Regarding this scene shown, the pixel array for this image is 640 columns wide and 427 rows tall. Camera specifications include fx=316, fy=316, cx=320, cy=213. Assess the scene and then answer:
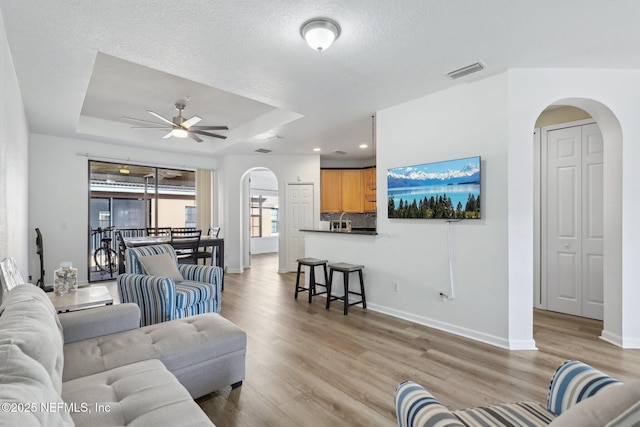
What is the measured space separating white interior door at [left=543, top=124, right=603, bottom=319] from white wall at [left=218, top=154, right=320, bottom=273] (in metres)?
4.28

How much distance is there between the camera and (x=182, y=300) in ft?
10.2

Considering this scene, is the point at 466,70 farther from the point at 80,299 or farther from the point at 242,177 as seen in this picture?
the point at 242,177

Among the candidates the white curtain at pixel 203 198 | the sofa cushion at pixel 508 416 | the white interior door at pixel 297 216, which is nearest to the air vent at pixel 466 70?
the sofa cushion at pixel 508 416

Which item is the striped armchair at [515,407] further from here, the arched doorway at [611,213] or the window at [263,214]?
the window at [263,214]

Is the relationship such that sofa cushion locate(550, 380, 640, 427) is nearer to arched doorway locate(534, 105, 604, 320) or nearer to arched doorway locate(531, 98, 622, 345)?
arched doorway locate(531, 98, 622, 345)

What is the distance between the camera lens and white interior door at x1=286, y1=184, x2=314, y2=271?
696cm

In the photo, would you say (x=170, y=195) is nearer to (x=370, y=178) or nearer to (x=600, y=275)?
(x=370, y=178)

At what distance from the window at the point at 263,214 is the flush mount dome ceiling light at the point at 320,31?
830cm

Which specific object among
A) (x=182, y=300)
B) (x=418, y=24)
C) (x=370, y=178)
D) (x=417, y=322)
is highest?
(x=418, y=24)

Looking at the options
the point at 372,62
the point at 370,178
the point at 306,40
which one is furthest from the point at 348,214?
the point at 306,40

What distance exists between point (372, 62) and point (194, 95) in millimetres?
2623

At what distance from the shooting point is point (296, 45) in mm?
2545

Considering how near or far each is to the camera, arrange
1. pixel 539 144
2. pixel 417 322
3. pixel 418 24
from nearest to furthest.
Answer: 1. pixel 418 24
2. pixel 417 322
3. pixel 539 144

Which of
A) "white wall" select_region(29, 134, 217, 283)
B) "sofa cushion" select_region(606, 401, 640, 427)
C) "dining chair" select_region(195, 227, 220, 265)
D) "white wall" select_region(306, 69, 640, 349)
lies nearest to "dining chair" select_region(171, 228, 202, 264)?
"dining chair" select_region(195, 227, 220, 265)
